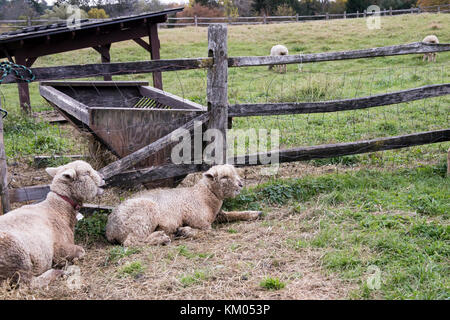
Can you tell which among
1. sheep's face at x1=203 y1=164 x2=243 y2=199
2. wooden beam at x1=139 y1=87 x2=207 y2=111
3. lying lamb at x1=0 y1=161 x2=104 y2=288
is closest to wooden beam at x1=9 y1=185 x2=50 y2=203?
lying lamb at x1=0 y1=161 x2=104 y2=288

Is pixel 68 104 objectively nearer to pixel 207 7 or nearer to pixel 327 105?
pixel 327 105

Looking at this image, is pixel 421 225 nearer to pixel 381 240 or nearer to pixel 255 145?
pixel 381 240

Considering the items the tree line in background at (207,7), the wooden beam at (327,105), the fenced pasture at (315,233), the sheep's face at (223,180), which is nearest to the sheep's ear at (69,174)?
the fenced pasture at (315,233)

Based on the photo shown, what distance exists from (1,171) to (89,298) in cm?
179

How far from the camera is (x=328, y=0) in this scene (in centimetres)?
5272

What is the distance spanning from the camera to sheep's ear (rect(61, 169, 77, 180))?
4.22 meters

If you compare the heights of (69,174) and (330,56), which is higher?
(330,56)

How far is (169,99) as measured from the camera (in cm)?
670

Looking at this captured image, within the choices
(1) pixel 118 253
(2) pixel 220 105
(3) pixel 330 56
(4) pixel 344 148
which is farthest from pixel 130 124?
(4) pixel 344 148

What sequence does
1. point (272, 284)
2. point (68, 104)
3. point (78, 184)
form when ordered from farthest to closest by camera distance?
point (68, 104), point (78, 184), point (272, 284)

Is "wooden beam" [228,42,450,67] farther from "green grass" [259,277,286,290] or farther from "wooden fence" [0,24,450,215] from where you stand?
"green grass" [259,277,286,290]

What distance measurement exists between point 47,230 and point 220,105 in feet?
7.92

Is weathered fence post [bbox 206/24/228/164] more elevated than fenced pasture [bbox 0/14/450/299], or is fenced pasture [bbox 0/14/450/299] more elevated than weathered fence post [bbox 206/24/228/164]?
weathered fence post [bbox 206/24/228/164]
